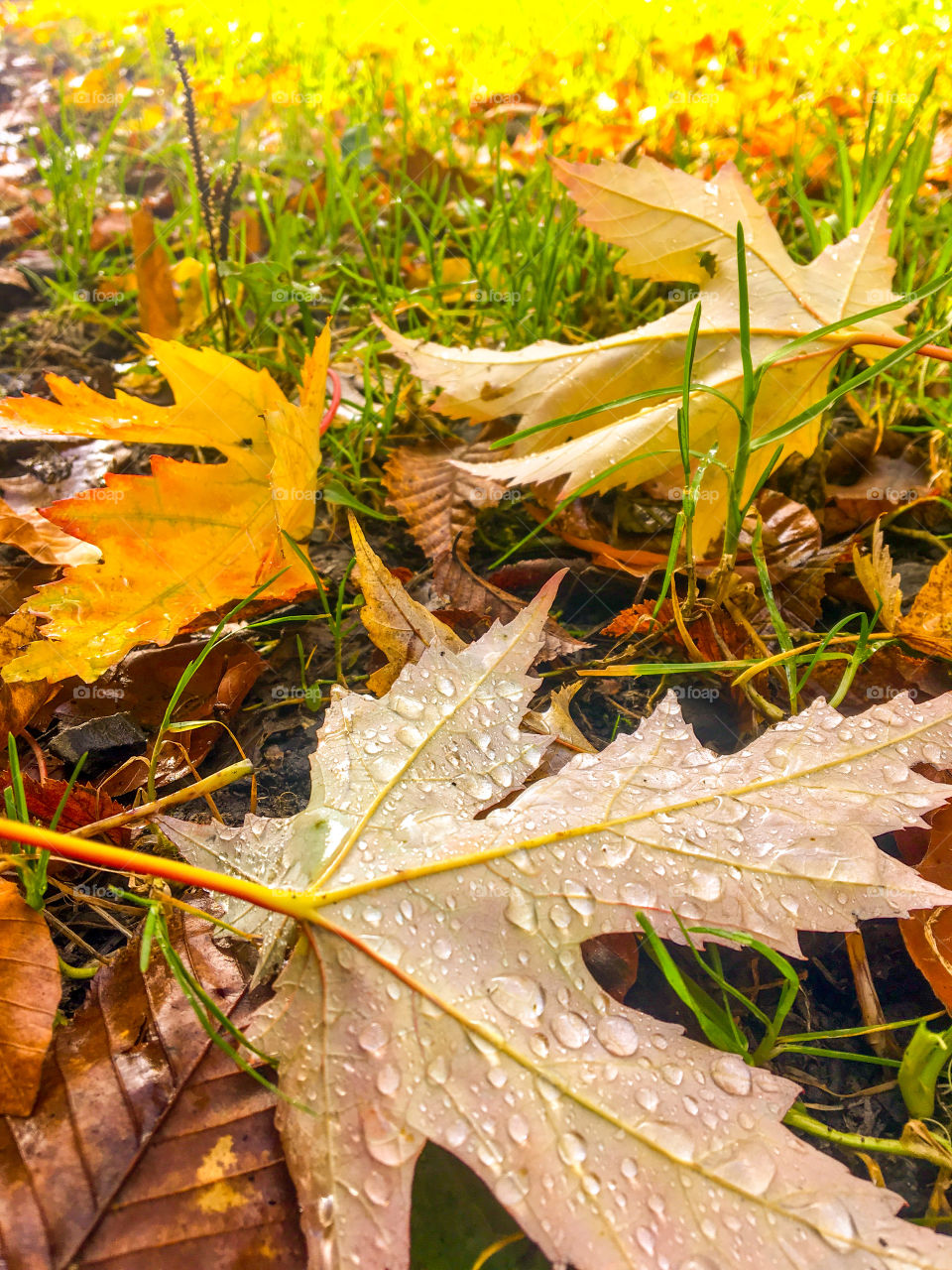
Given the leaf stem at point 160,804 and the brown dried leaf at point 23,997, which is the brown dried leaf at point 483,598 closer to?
the leaf stem at point 160,804

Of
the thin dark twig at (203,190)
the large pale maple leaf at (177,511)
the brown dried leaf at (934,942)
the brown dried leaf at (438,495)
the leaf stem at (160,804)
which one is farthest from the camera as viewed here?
the thin dark twig at (203,190)

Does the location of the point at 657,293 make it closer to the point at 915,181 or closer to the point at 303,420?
the point at 915,181

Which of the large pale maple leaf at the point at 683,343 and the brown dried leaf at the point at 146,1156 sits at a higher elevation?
the large pale maple leaf at the point at 683,343

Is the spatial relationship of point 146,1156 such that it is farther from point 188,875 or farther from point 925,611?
point 925,611

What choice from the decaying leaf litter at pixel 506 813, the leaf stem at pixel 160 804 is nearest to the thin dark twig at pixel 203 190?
the decaying leaf litter at pixel 506 813

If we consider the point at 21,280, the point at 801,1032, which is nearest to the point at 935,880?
the point at 801,1032

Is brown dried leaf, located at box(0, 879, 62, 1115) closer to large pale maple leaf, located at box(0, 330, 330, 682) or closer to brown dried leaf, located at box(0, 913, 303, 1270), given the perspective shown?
brown dried leaf, located at box(0, 913, 303, 1270)

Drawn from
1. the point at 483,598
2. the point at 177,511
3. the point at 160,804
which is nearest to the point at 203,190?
the point at 177,511

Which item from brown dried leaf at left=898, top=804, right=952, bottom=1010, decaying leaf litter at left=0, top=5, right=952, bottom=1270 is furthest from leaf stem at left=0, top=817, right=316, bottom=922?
brown dried leaf at left=898, top=804, right=952, bottom=1010
